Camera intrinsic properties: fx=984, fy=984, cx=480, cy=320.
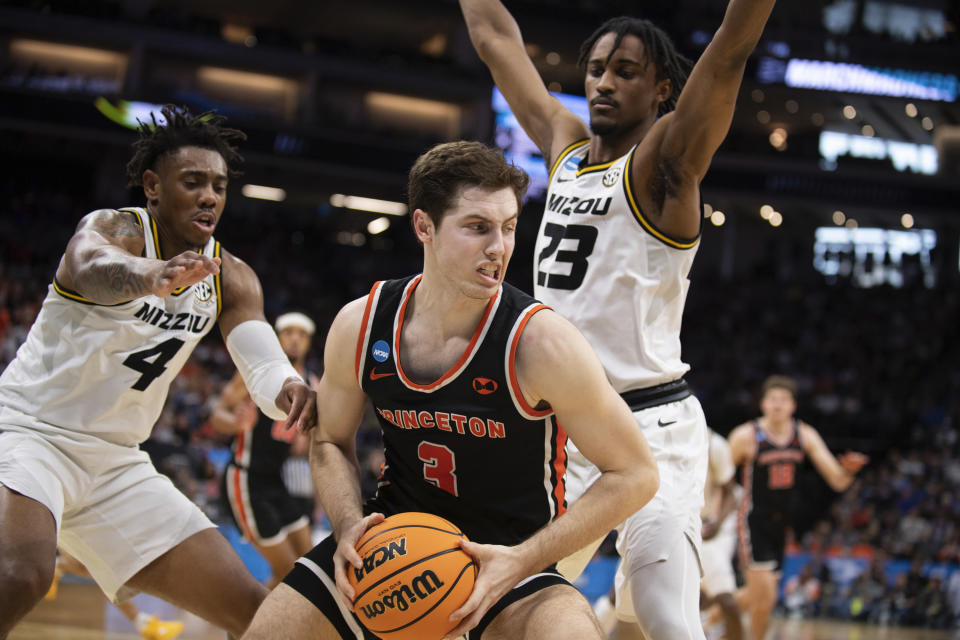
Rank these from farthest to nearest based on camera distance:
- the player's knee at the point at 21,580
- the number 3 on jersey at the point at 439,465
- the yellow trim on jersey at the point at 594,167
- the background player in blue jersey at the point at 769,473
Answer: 1. the background player in blue jersey at the point at 769,473
2. the yellow trim on jersey at the point at 594,167
3. the player's knee at the point at 21,580
4. the number 3 on jersey at the point at 439,465

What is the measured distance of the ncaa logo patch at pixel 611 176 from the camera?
3.92 meters

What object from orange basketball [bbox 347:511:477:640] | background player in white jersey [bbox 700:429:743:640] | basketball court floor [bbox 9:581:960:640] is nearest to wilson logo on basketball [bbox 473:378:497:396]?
orange basketball [bbox 347:511:477:640]

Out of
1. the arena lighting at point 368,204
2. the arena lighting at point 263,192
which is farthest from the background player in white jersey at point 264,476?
the arena lighting at point 263,192

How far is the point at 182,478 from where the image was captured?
11.6m

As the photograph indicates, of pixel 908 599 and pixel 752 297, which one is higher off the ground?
pixel 752 297

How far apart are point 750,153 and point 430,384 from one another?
23.9 metres

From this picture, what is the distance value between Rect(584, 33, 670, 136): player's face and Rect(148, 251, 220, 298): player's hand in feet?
5.64

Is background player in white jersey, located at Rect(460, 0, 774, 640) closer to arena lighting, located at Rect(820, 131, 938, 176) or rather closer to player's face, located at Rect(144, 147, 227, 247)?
player's face, located at Rect(144, 147, 227, 247)

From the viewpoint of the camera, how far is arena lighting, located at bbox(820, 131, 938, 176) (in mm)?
28594

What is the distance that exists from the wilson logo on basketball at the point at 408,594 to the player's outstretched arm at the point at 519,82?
2238mm

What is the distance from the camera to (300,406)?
3582 mm

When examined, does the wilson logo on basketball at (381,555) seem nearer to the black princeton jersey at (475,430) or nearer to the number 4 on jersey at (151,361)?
the black princeton jersey at (475,430)

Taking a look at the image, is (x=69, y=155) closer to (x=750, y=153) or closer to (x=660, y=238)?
(x=750, y=153)

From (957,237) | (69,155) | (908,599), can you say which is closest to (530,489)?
(908,599)
